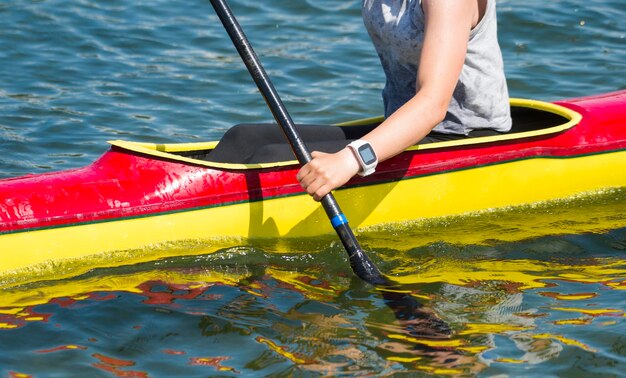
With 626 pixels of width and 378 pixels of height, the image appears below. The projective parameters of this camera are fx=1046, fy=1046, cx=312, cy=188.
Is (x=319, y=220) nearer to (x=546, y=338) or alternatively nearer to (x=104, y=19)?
(x=546, y=338)

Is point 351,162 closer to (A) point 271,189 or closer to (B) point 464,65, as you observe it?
(A) point 271,189

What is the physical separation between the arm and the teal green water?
0.52 m

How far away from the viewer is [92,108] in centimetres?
735

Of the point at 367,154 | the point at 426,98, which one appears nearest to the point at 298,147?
the point at 367,154

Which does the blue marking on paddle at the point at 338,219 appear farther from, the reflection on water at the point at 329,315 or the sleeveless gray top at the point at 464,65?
the sleeveless gray top at the point at 464,65

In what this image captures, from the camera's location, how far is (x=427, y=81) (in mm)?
4258

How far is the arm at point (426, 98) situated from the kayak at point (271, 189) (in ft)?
1.48

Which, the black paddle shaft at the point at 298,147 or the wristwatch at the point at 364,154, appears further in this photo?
the black paddle shaft at the point at 298,147

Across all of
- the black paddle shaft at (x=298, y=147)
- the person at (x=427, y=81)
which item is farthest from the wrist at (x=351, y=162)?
the black paddle shaft at (x=298, y=147)

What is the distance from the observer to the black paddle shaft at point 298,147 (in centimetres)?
442

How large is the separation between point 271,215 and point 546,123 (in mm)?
1627

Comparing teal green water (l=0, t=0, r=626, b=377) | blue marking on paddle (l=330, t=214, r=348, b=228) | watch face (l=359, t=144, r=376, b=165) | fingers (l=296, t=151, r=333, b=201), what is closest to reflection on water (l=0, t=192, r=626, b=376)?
teal green water (l=0, t=0, r=626, b=377)

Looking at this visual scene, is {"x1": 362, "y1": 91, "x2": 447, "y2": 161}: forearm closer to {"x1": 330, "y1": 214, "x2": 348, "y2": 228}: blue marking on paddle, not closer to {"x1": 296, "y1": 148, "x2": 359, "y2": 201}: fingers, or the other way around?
{"x1": 296, "y1": 148, "x2": 359, "y2": 201}: fingers

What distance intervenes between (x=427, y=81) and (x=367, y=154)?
385 millimetres
